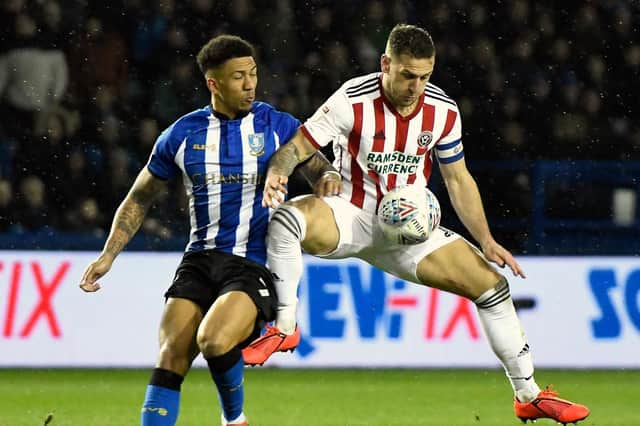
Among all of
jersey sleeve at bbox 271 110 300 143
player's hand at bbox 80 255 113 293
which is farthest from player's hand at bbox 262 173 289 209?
player's hand at bbox 80 255 113 293

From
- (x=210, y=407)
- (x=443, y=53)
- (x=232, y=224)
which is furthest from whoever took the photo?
(x=443, y=53)

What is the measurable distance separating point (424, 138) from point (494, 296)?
78 cm

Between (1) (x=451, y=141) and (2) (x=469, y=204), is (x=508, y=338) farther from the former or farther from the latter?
(1) (x=451, y=141)

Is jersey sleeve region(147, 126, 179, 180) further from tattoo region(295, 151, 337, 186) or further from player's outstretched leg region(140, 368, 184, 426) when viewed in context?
player's outstretched leg region(140, 368, 184, 426)

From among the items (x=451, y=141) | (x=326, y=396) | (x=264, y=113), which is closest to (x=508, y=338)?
(x=451, y=141)

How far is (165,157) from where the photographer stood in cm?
610

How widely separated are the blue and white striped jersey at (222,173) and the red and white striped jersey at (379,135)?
330mm

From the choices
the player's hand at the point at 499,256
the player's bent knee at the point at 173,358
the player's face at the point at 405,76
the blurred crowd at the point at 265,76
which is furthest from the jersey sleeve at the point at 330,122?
the blurred crowd at the point at 265,76

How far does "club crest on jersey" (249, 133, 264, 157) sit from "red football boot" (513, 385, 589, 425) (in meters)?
1.66

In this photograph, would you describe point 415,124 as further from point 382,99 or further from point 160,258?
point 160,258

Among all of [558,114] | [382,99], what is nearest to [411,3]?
[558,114]

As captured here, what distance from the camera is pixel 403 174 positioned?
20.7 ft

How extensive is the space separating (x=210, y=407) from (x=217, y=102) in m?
2.43

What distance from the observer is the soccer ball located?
19.9 feet
